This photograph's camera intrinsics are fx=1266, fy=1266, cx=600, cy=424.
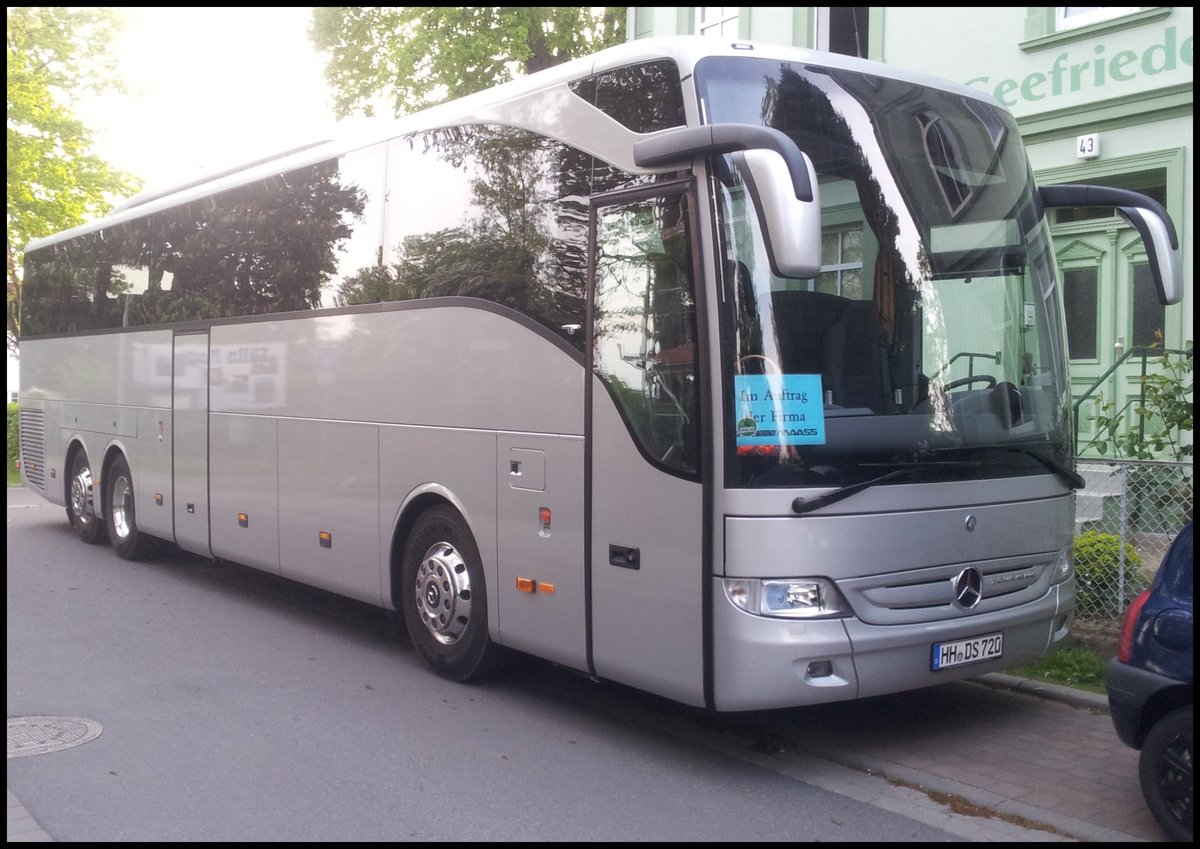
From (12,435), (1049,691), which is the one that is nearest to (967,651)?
(1049,691)

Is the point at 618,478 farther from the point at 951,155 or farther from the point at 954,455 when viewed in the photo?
the point at 951,155

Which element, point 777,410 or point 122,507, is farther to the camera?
point 122,507

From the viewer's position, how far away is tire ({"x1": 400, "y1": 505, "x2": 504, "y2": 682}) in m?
7.66

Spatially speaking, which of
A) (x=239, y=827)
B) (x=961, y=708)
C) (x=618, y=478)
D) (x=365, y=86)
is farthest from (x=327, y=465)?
(x=365, y=86)

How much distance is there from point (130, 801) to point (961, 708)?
4457mm

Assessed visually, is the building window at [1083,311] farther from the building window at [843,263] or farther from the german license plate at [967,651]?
the building window at [843,263]

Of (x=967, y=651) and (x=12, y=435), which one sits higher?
(x=12, y=435)

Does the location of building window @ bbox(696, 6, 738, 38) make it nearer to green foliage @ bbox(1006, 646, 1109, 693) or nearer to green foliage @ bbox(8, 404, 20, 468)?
green foliage @ bbox(1006, 646, 1109, 693)

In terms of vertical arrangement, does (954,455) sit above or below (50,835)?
above

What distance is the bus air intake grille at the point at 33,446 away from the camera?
1541 cm

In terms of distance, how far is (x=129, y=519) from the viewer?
12961 millimetres

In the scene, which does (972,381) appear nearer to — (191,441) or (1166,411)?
(1166,411)

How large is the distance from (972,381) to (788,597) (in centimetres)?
150

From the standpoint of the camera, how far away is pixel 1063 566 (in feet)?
22.5
